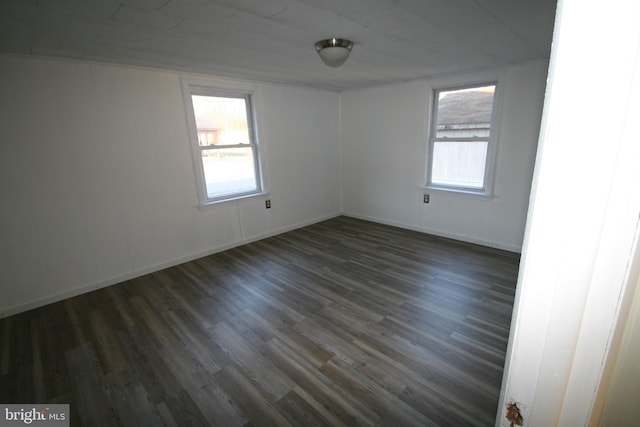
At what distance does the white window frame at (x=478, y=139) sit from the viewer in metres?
3.48

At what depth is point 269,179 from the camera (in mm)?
4324

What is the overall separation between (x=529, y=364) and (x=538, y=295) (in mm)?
122

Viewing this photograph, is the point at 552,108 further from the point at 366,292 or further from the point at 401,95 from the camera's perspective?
the point at 401,95

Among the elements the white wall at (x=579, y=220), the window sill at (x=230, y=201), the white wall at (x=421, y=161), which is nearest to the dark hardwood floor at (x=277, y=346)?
the white wall at (x=421, y=161)

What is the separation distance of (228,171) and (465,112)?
11.0 ft

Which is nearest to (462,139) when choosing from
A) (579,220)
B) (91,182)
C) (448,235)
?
(448,235)

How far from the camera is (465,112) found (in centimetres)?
377

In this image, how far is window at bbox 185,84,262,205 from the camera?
11.6ft

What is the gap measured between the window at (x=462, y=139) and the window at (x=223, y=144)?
2.66 meters

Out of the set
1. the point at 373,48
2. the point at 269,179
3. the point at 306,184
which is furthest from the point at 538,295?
the point at 306,184

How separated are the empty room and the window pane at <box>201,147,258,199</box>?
0.03m

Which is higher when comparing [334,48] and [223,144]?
[334,48]

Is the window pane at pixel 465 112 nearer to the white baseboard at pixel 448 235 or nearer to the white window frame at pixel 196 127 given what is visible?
the white baseboard at pixel 448 235

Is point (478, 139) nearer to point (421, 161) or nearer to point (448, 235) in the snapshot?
point (421, 161)
